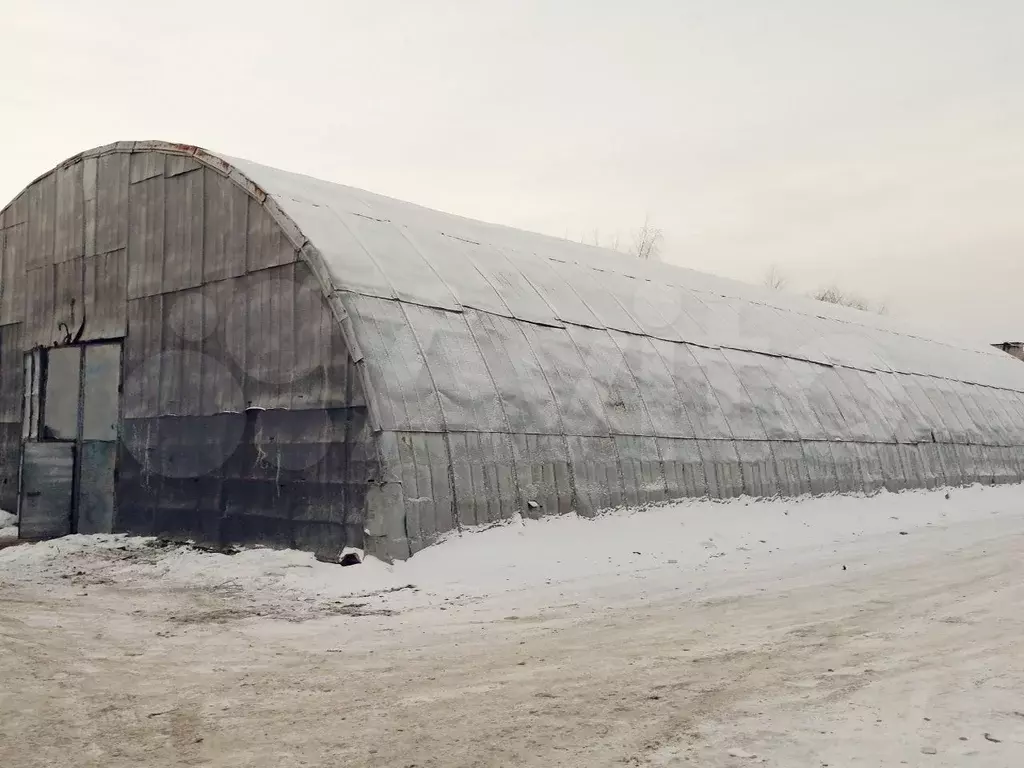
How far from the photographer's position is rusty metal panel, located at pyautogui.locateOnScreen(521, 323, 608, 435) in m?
17.9

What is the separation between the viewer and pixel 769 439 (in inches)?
880

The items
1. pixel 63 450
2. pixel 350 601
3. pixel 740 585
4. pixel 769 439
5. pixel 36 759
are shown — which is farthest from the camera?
pixel 769 439

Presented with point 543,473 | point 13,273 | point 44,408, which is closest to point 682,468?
→ point 543,473

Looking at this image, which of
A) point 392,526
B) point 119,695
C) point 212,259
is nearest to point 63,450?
point 212,259

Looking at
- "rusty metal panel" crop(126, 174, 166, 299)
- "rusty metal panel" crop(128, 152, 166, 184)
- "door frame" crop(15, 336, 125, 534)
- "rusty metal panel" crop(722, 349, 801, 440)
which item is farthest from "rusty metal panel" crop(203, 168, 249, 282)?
"rusty metal panel" crop(722, 349, 801, 440)

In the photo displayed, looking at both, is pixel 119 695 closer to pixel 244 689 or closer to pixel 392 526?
pixel 244 689

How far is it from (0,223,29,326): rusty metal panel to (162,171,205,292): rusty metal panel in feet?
20.4

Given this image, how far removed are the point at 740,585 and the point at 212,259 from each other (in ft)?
38.3

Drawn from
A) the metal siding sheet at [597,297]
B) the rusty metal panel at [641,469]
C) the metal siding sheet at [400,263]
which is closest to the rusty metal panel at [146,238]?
the metal siding sheet at [400,263]

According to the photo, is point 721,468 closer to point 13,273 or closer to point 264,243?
point 264,243

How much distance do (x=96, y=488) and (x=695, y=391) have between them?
13478 mm

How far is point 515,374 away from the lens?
17.4m

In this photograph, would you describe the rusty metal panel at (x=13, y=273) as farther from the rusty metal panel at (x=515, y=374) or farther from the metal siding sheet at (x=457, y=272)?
the rusty metal panel at (x=515, y=374)

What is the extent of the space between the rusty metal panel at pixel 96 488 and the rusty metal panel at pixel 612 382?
1024 centimetres
